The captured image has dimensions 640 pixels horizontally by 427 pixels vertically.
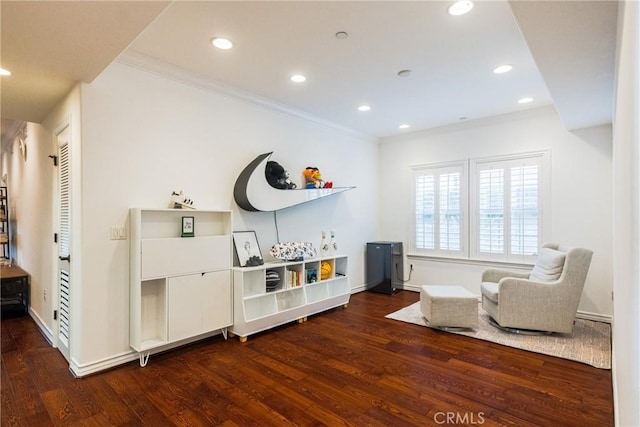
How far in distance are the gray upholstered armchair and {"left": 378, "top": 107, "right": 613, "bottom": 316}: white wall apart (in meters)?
1.04

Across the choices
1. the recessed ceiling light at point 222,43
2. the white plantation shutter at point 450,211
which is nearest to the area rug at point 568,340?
the white plantation shutter at point 450,211

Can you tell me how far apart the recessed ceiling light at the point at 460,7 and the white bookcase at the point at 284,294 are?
2.92m

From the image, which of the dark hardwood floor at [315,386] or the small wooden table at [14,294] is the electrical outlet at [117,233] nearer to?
the dark hardwood floor at [315,386]

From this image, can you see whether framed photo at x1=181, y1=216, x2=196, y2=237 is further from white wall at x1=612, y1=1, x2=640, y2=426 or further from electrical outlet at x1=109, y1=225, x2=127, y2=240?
white wall at x1=612, y1=1, x2=640, y2=426

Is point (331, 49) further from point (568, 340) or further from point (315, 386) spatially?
point (568, 340)

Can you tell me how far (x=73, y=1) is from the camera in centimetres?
172

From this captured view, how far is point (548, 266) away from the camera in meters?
3.69

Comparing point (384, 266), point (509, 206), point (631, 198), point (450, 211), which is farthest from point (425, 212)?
point (631, 198)

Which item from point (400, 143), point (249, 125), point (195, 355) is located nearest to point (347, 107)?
point (249, 125)

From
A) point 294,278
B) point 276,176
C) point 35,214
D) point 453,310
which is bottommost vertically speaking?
point 453,310

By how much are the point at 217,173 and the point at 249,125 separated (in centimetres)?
77

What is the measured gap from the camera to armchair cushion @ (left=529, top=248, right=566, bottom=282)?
11.7ft

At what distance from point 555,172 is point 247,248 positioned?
4193 millimetres

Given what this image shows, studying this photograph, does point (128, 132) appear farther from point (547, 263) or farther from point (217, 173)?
point (547, 263)
